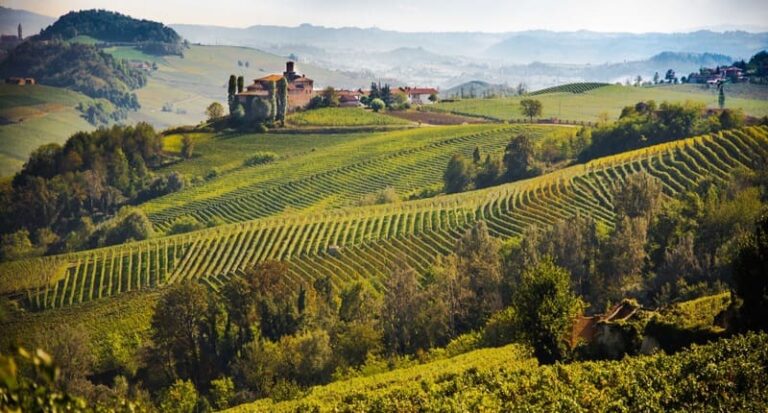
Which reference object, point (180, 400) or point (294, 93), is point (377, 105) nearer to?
point (294, 93)

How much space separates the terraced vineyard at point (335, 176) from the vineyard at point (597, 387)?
5632 cm

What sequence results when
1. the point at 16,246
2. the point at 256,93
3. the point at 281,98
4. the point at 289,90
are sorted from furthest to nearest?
the point at 289,90 < the point at 256,93 < the point at 281,98 < the point at 16,246

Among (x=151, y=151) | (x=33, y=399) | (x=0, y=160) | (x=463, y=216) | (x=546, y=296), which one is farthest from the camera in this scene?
(x=0, y=160)

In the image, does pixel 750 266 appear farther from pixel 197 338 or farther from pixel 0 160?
pixel 0 160

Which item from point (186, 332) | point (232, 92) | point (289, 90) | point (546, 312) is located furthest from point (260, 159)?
point (546, 312)

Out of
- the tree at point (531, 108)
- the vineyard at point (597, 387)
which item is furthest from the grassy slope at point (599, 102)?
the vineyard at point (597, 387)

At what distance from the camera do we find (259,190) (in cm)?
9300

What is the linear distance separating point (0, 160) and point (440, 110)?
8276 centimetres

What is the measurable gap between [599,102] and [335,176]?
6947 cm

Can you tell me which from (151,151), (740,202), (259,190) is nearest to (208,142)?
(151,151)

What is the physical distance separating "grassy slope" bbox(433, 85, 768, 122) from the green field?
49.4 feet

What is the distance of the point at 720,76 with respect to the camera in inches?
6102

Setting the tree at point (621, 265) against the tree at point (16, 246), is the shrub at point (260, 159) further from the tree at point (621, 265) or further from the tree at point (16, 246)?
the tree at point (621, 265)

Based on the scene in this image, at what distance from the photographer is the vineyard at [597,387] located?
65.1ft
